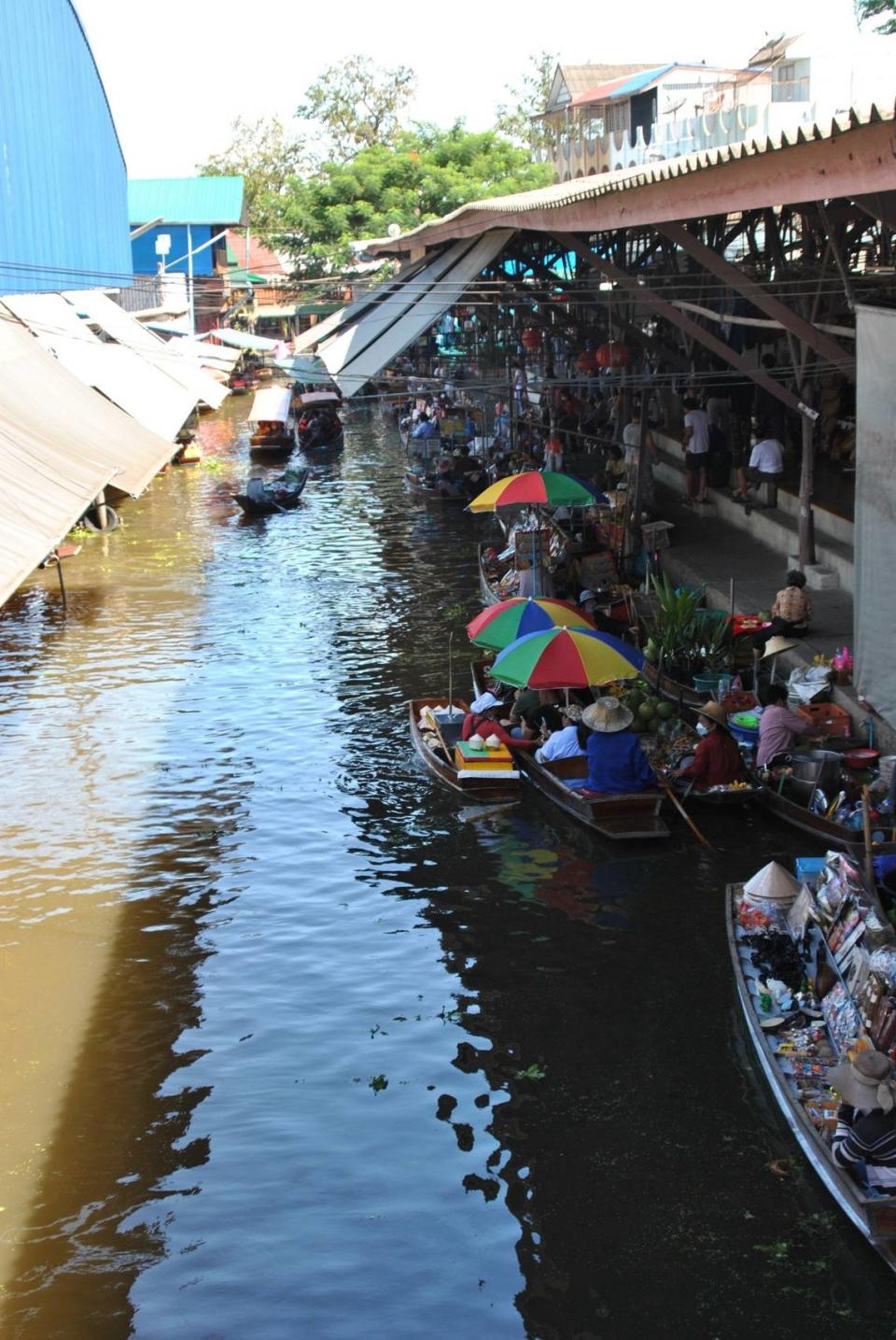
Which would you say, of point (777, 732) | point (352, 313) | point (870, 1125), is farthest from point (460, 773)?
point (352, 313)

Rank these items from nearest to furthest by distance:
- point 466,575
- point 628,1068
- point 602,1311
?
point 602,1311
point 628,1068
point 466,575

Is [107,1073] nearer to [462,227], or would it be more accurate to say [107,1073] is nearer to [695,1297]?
[695,1297]

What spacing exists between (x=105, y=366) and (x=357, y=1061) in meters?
29.1

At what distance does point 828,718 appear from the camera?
46.4ft

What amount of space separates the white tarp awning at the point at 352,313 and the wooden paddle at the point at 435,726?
11595 mm

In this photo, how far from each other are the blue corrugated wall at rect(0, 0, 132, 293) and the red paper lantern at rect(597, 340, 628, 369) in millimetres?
10403

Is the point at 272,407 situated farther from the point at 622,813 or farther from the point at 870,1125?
the point at 870,1125

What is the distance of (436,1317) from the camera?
7438mm

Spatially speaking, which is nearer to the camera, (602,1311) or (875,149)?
(602,1311)

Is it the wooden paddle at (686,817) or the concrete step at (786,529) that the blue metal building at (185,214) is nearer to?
the concrete step at (786,529)

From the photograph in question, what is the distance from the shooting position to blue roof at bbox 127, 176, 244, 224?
7950 cm

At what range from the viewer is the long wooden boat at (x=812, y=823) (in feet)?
39.9

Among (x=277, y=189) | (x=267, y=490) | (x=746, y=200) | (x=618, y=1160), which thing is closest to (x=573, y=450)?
(x=267, y=490)

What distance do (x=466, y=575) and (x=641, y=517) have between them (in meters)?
4.51
